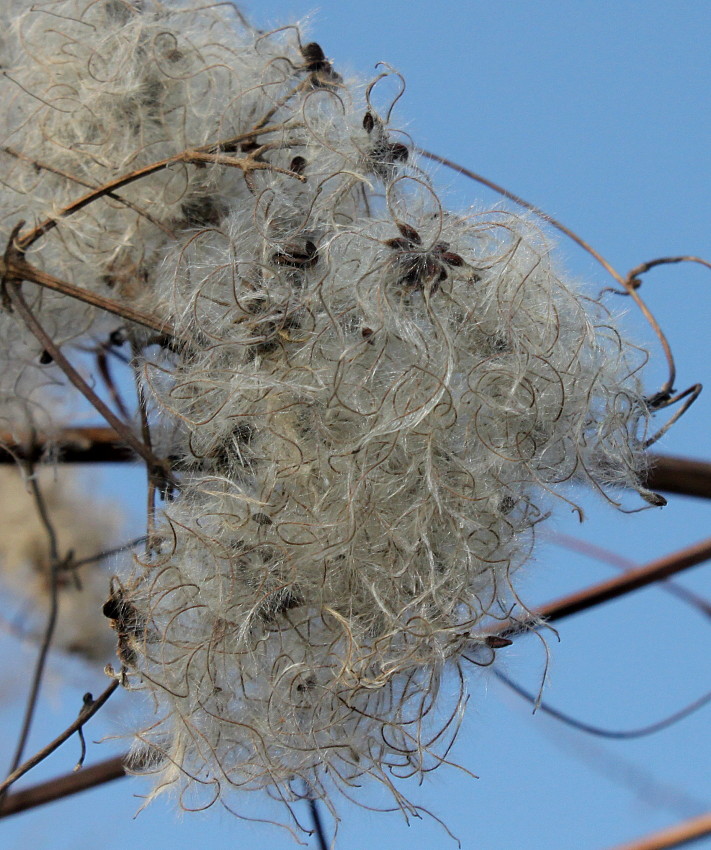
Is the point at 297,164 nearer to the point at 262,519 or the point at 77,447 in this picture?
the point at 262,519

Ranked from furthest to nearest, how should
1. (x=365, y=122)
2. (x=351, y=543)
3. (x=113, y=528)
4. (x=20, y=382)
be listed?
1. (x=113, y=528)
2. (x=20, y=382)
3. (x=365, y=122)
4. (x=351, y=543)

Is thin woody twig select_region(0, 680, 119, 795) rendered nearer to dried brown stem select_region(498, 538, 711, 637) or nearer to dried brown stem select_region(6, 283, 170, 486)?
dried brown stem select_region(6, 283, 170, 486)

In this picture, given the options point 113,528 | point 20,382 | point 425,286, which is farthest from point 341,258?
point 113,528

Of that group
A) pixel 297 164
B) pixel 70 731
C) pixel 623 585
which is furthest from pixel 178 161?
pixel 623 585

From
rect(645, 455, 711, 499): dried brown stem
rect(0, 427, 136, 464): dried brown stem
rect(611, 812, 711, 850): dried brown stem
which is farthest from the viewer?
rect(0, 427, 136, 464): dried brown stem

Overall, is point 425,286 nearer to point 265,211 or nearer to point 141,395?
point 265,211

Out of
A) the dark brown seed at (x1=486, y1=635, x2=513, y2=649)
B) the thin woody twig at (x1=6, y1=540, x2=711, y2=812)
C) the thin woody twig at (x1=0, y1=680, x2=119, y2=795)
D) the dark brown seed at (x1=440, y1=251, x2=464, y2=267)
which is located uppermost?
the dark brown seed at (x1=440, y1=251, x2=464, y2=267)

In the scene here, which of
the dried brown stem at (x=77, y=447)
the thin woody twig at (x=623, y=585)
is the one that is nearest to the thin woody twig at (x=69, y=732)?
the thin woody twig at (x=623, y=585)

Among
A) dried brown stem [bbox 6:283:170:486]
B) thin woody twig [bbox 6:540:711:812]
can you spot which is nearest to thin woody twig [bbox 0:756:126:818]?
thin woody twig [bbox 6:540:711:812]
